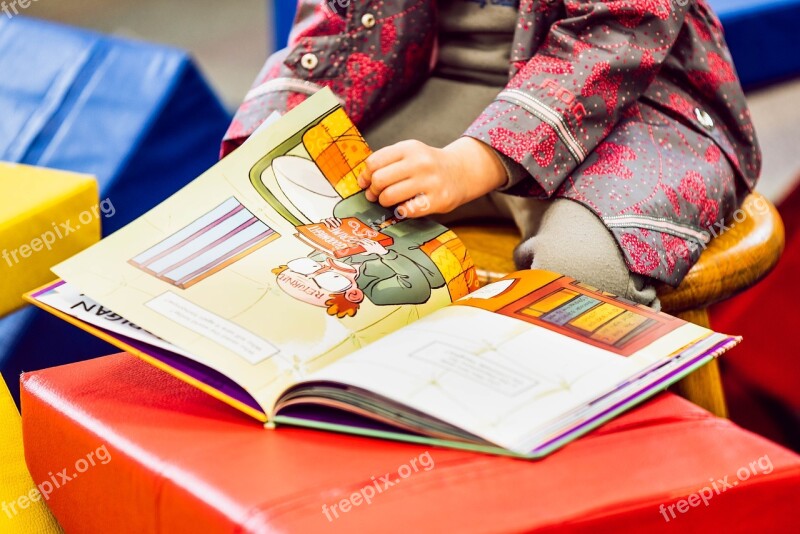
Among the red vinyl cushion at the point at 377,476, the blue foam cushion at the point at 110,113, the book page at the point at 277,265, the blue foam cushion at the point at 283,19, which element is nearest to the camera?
the red vinyl cushion at the point at 377,476

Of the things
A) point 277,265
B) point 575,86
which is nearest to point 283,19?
point 575,86

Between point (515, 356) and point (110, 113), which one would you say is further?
point (110, 113)

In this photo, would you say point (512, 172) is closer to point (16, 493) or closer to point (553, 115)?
point (553, 115)

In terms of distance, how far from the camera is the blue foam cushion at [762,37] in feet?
6.23

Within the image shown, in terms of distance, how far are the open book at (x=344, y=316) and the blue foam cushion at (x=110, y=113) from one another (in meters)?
0.61

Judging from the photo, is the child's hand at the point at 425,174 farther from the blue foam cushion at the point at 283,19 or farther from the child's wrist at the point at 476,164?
the blue foam cushion at the point at 283,19

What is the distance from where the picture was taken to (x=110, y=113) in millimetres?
1336

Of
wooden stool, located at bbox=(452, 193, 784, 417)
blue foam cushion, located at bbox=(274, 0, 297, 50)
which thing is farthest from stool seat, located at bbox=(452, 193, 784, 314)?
blue foam cushion, located at bbox=(274, 0, 297, 50)

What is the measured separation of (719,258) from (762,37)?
1.43 meters

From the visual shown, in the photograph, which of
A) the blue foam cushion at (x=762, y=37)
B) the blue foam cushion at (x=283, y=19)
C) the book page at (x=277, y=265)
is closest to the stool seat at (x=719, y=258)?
the book page at (x=277, y=265)

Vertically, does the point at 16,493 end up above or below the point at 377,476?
below

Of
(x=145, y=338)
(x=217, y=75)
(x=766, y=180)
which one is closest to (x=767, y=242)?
(x=145, y=338)

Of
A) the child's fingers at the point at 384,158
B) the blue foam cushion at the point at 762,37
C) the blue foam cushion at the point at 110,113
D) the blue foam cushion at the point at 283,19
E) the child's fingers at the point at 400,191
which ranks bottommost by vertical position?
the blue foam cushion at the point at 762,37

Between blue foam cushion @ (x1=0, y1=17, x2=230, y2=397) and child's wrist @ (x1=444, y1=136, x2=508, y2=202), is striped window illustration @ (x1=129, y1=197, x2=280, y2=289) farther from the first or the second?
blue foam cushion @ (x1=0, y1=17, x2=230, y2=397)
